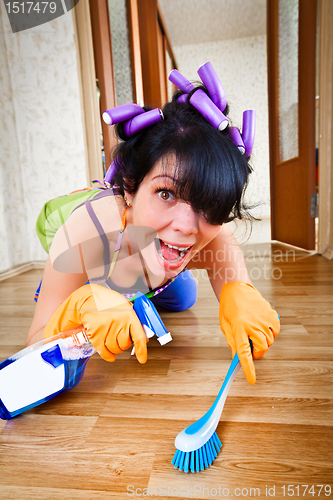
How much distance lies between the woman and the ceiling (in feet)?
12.5

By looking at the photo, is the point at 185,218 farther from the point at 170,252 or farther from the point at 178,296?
the point at 178,296

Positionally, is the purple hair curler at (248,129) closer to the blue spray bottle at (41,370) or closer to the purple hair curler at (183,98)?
the purple hair curler at (183,98)

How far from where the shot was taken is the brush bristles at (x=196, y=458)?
367 millimetres

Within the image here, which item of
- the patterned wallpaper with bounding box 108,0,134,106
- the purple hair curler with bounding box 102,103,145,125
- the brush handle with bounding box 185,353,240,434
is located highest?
the patterned wallpaper with bounding box 108,0,134,106

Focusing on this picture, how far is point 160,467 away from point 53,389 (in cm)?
21

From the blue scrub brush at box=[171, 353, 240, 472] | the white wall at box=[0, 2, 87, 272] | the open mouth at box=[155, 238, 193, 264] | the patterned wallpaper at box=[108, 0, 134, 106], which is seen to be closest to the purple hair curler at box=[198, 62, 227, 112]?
the open mouth at box=[155, 238, 193, 264]

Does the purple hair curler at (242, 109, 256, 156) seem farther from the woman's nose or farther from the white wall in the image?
the white wall

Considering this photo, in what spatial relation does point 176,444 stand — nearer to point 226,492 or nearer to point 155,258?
point 226,492

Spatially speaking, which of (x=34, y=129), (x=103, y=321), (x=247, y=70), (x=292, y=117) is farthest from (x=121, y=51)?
(x=247, y=70)

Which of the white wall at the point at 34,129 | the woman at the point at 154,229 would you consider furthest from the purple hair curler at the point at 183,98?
the white wall at the point at 34,129

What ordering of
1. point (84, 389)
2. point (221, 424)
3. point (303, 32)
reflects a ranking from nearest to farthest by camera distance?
point (221, 424)
point (84, 389)
point (303, 32)

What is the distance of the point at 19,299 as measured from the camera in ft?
3.89

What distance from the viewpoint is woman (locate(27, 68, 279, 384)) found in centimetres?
46

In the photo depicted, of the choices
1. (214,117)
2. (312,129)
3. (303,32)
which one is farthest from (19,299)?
(303,32)
